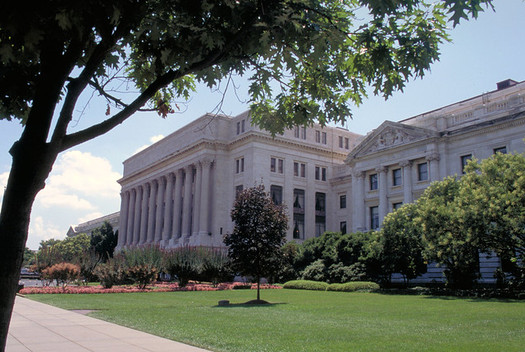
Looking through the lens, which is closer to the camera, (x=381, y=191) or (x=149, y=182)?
(x=381, y=191)

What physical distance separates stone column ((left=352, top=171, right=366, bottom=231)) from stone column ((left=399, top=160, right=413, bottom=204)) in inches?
276

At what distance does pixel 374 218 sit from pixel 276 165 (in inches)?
784

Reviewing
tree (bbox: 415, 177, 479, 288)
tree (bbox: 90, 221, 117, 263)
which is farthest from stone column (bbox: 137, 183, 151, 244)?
tree (bbox: 415, 177, 479, 288)

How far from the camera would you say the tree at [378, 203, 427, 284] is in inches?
1586

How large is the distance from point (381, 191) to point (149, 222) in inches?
2142

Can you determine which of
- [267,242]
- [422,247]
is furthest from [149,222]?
[267,242]

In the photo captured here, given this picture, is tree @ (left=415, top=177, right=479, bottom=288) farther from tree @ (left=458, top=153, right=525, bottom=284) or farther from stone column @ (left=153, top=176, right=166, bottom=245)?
stone column @ (left=153, top=176, right=166, bottom=245)

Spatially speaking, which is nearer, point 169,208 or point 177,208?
point 177,208

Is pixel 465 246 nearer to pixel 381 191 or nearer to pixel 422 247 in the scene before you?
pixel 422 247

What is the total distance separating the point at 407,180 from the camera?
181 feet

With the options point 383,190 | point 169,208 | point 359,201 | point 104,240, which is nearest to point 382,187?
point 383,190

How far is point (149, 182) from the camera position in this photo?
98188 millimetres

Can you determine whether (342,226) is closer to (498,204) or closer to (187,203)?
(187,203)

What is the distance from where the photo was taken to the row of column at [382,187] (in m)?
52.6
